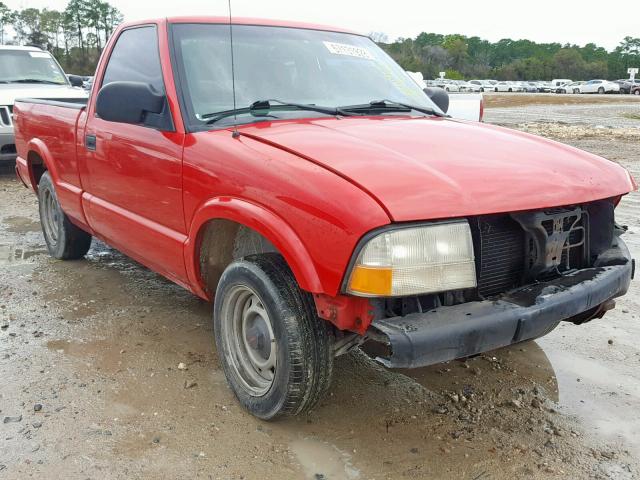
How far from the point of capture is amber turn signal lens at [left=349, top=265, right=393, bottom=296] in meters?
2.19

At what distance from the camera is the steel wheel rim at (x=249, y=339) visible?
2801mm

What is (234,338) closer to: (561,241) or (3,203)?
(561,241)

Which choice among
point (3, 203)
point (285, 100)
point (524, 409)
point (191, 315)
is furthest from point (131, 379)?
point (3, 203)

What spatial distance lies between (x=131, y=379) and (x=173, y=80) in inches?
62.0

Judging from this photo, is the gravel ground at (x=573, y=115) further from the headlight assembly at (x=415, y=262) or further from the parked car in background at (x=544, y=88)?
the parked car in background at (x=544, y=88)

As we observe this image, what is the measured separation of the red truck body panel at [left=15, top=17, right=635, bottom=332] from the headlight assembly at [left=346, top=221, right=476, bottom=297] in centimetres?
5

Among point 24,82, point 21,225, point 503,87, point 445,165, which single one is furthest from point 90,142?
point 503,87

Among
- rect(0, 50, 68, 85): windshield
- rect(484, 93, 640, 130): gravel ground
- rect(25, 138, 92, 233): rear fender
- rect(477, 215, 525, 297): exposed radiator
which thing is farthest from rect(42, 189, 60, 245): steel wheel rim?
rect(484, 93, 640, 130): gravel ground

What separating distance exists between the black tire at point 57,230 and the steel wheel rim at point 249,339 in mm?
2636

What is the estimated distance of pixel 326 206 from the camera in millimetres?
2250

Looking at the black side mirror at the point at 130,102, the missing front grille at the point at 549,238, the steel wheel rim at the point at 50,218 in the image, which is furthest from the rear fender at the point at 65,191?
the missing front grille at the point at 549,238

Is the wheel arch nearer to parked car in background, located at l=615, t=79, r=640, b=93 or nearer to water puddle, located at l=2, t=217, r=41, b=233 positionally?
water puddle, located at l=2, t=217, r=41, b=233

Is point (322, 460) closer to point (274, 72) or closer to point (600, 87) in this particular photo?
point (274, 72)

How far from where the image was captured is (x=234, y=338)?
2.99 m
